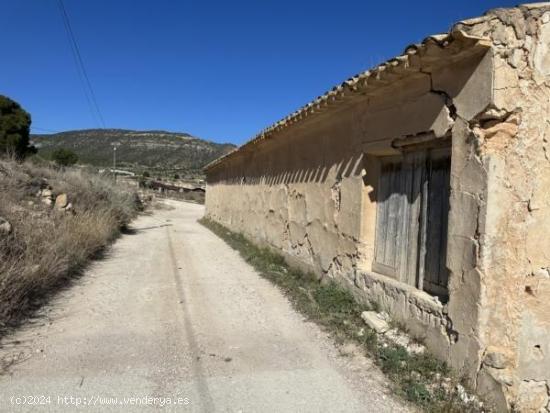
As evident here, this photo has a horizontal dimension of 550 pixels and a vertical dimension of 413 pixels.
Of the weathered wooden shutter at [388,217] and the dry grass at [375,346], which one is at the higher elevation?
the weathered wooden shutter at [388,217]

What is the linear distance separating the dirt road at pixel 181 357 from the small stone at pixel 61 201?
14.1 feet

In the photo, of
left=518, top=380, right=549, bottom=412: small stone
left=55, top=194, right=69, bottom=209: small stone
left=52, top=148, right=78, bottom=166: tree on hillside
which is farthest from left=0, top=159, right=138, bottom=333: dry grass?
left=52, top=148, right=78, bottom=166: tree on hillside

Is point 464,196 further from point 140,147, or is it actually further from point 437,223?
point 140,147

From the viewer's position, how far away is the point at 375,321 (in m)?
4.86

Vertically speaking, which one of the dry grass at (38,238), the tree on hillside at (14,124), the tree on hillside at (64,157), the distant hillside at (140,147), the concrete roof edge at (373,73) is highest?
the distant hillside at (140,147)

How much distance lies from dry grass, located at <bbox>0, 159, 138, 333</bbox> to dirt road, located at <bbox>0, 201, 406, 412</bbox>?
13.8 inches

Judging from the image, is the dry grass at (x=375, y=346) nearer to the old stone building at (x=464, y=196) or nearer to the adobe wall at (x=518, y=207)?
the old stone building at (x=464, y=196)

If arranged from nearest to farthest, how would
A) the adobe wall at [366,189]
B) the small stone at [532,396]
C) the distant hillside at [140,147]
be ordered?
the small stone at [532,396]
the adobe wall at [366,189]
the distant hillside at [140,147]

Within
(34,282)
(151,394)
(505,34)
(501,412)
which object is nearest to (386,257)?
(501,412)

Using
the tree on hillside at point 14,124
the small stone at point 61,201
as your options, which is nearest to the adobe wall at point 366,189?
the small stone at point 61,201

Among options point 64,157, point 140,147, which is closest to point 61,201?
point 64,157

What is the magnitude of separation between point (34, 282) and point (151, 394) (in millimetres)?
3306

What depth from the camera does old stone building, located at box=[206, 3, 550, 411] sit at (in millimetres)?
3533

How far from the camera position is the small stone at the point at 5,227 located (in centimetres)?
597
